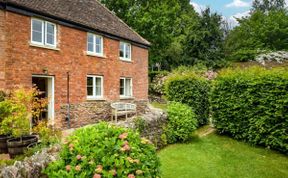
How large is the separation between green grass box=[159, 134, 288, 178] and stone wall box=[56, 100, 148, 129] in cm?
629

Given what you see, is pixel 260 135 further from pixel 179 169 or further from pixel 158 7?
pixel 158 7

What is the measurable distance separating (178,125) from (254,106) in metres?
3.73

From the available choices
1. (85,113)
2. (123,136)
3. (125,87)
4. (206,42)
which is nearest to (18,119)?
(123,136)

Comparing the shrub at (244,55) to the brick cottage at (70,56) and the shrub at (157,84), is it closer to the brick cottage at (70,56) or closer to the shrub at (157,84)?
the shrub at (157,84)

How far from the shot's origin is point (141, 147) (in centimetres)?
558

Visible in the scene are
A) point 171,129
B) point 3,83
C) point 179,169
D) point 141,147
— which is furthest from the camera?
point 171,129

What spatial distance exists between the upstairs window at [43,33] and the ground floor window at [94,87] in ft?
12.4

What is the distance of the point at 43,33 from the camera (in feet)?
47.9

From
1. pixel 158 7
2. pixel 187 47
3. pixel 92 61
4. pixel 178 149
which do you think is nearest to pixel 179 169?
pixel 178 149

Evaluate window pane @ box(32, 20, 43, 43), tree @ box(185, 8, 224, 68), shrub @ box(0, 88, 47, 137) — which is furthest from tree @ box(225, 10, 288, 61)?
shrub @ box(0, 88, 47, 137)

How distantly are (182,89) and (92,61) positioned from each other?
6229mm

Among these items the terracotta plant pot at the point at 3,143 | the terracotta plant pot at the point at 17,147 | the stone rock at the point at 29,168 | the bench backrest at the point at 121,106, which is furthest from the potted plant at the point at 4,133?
the bench backrest at the point at 121,106

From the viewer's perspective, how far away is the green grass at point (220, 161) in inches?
378

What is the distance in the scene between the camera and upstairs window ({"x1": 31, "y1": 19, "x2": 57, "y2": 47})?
14.2 meters
